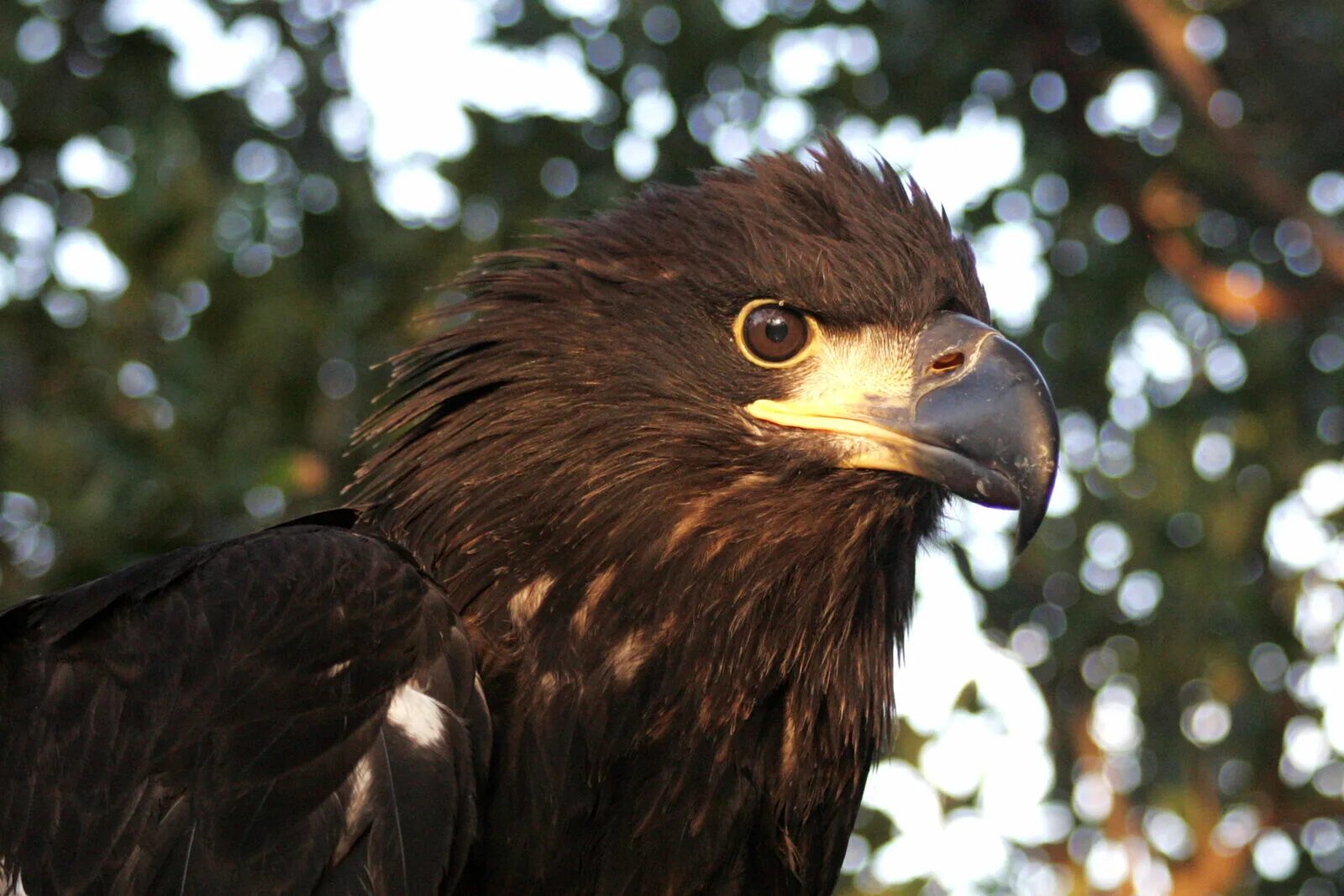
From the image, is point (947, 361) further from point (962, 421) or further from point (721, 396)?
point (721, 396)

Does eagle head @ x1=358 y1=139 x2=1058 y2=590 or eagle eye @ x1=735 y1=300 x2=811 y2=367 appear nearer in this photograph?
eagle head @ x1=358 y1=139 x2=1058 y2=590

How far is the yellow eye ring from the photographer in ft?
10.1

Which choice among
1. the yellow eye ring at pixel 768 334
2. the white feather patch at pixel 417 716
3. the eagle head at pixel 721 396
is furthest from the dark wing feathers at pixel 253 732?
the yellow eye ring at pixel 768 334

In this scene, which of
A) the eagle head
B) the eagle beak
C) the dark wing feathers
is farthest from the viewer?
the eagle head

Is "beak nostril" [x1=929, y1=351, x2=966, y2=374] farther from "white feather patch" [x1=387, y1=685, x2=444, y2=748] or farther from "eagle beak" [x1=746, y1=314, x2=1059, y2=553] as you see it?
"white feather patch" [x1=387, y1=685, x2=444, y2=748]

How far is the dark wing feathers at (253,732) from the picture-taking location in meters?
2.66

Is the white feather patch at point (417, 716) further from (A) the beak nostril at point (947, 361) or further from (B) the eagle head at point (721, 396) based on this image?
(A) the beak nostril at point (947, 361)

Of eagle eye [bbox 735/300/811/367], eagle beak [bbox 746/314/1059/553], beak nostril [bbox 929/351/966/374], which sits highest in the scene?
eagle eye [bbox 735/300/811/367]

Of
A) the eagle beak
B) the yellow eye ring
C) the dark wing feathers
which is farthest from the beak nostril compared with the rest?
the dark wing feathers

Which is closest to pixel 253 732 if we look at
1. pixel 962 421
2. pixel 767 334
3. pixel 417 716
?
pixel 417 716

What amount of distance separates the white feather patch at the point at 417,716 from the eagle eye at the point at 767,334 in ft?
3.03

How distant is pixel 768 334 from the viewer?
3088 millimetres

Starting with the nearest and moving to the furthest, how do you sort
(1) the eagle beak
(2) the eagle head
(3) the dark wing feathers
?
(3) the dark wing feathers
(1) the eagle beak
(2) the eagle head

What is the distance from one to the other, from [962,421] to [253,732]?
4.60 ft
